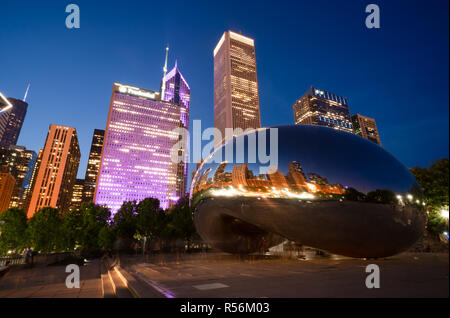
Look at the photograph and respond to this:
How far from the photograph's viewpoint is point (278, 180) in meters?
8.16

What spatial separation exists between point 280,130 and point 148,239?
35.8 metres

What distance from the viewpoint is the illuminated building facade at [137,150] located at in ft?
451

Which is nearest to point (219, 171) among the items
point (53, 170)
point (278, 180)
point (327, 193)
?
point (278, 180)

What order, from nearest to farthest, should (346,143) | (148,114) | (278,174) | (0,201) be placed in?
(278,174) → (346,143) → (0,201) → (148,114)

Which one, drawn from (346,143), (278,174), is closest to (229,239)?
(278,174)

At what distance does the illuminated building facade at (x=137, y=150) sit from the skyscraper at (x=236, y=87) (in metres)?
45.8

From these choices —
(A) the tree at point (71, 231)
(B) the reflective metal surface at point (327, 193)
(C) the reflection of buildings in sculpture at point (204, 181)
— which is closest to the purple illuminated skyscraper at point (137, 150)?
(A) the tree at point (71, 231)

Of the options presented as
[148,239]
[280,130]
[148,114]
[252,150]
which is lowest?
[148,239]

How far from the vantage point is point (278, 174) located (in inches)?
324

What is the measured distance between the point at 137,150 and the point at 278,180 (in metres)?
151

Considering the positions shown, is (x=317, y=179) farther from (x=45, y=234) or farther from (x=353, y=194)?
(x=45, y=234)

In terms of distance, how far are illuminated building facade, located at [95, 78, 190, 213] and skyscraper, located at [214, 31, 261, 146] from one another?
4576cm
